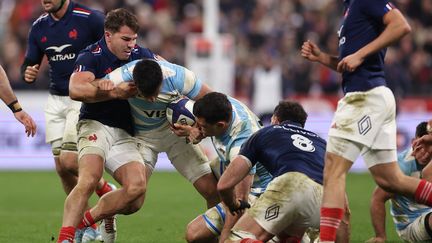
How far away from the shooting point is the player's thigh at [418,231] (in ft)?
31.2

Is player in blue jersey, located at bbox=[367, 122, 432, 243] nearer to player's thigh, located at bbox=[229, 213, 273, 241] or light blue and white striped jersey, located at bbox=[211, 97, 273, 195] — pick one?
light blue and white striped jersey, located at bbox=[211, 97, 273, 195]

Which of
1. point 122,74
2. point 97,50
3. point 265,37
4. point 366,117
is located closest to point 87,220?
point 122,74

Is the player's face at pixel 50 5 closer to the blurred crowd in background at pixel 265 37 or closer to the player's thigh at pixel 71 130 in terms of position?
the player's thigh at pixel 71 130

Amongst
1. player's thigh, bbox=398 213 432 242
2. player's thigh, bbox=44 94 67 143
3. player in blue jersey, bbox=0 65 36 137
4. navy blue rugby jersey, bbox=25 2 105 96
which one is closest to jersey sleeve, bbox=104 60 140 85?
player in blue jersey, bbox=0 65 36 137

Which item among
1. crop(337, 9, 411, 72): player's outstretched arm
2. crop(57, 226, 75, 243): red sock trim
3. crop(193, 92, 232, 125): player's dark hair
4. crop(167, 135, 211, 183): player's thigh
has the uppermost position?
crop(337, 9, 411, 72): player's outstretched arm

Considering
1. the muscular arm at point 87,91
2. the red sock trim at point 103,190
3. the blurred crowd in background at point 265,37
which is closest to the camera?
the muscular arm at point 87,91

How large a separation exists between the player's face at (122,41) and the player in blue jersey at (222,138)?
960 millimetres

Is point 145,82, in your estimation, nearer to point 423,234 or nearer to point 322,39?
point 423,234

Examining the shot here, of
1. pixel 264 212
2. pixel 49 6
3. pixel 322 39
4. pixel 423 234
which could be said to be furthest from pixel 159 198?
pixel 322 39

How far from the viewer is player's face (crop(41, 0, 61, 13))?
11.1 m

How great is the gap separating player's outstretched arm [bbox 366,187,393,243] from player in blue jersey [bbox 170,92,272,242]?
1.51 m

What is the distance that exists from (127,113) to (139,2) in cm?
1658

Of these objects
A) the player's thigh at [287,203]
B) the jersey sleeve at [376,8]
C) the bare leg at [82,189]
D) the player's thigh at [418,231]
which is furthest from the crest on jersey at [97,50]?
the player's thigh at [418,231]

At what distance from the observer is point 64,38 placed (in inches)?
442
